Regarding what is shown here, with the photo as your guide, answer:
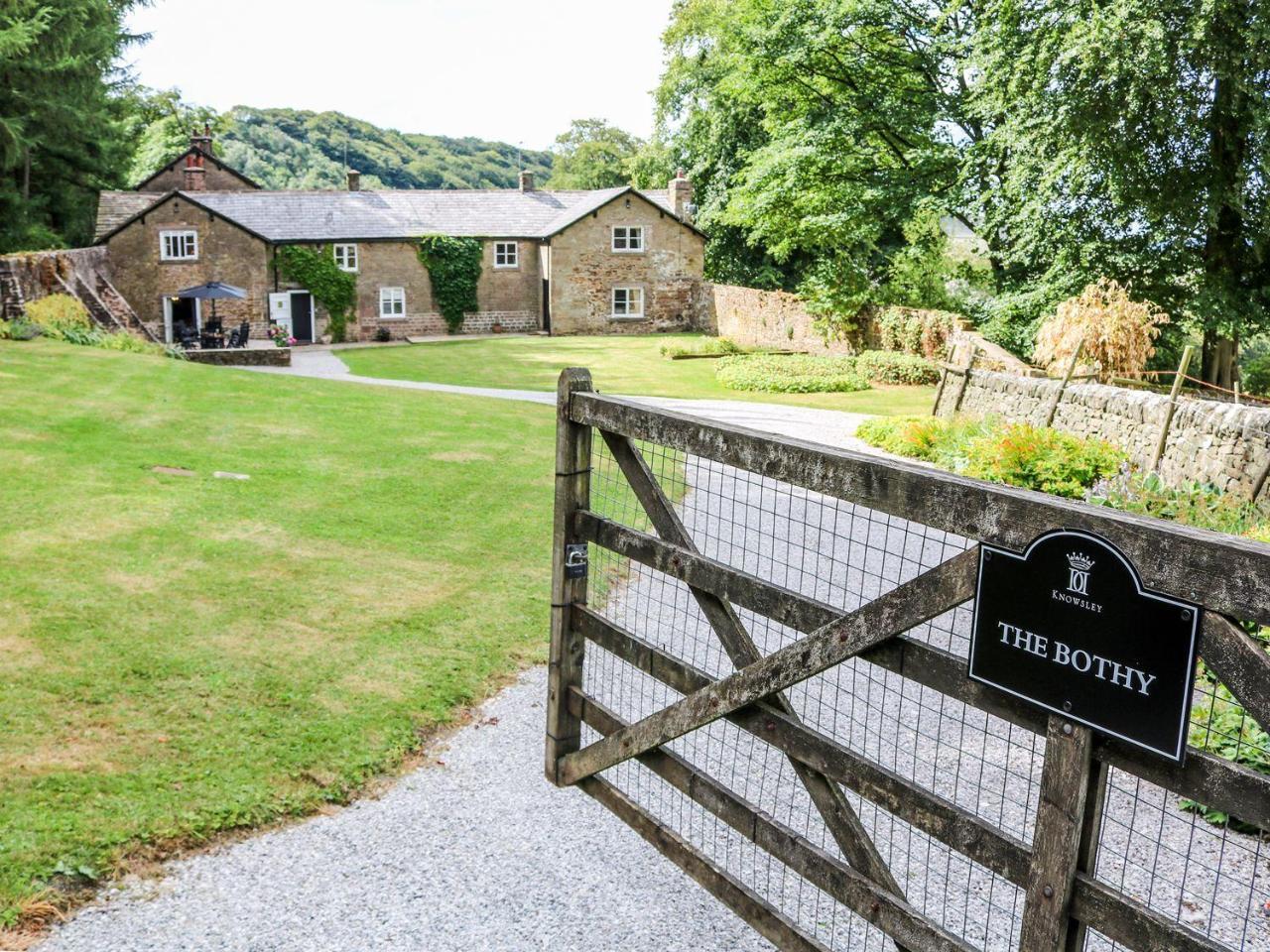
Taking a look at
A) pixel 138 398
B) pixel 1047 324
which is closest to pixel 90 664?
pixel 138 398

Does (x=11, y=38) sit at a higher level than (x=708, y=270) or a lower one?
A: higher

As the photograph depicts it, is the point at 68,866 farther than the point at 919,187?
No

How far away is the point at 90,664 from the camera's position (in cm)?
792

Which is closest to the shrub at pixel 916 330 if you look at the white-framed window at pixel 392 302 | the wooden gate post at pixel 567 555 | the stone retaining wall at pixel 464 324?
the stone retaining wall at pixel 464 324

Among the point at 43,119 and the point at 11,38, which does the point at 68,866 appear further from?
the point at 43,119

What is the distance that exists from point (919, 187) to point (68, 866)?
108ft

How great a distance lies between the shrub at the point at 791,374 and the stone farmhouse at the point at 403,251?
1452cm

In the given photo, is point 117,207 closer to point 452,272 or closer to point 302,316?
point 302,316

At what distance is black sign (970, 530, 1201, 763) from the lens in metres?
2.79

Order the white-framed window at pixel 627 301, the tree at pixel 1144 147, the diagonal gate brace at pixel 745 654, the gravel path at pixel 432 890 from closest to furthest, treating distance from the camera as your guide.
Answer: the diagonal gate brace at pixel 745 654 < the gravel path at pixel 432 890 < the tree at pixel 1144 147 < the white-framed window at pixel 627 301

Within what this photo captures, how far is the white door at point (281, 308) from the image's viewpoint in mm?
43469

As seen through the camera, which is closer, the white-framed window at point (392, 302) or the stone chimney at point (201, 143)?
the white-framed window at point (392, 302)

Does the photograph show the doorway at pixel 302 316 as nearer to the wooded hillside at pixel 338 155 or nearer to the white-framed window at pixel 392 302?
the white-framed window at pixel 392 302

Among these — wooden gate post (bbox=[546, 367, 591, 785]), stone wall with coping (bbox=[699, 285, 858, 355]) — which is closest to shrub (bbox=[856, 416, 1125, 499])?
wooden gate post (bbox=[546, 367, 591, 785])
